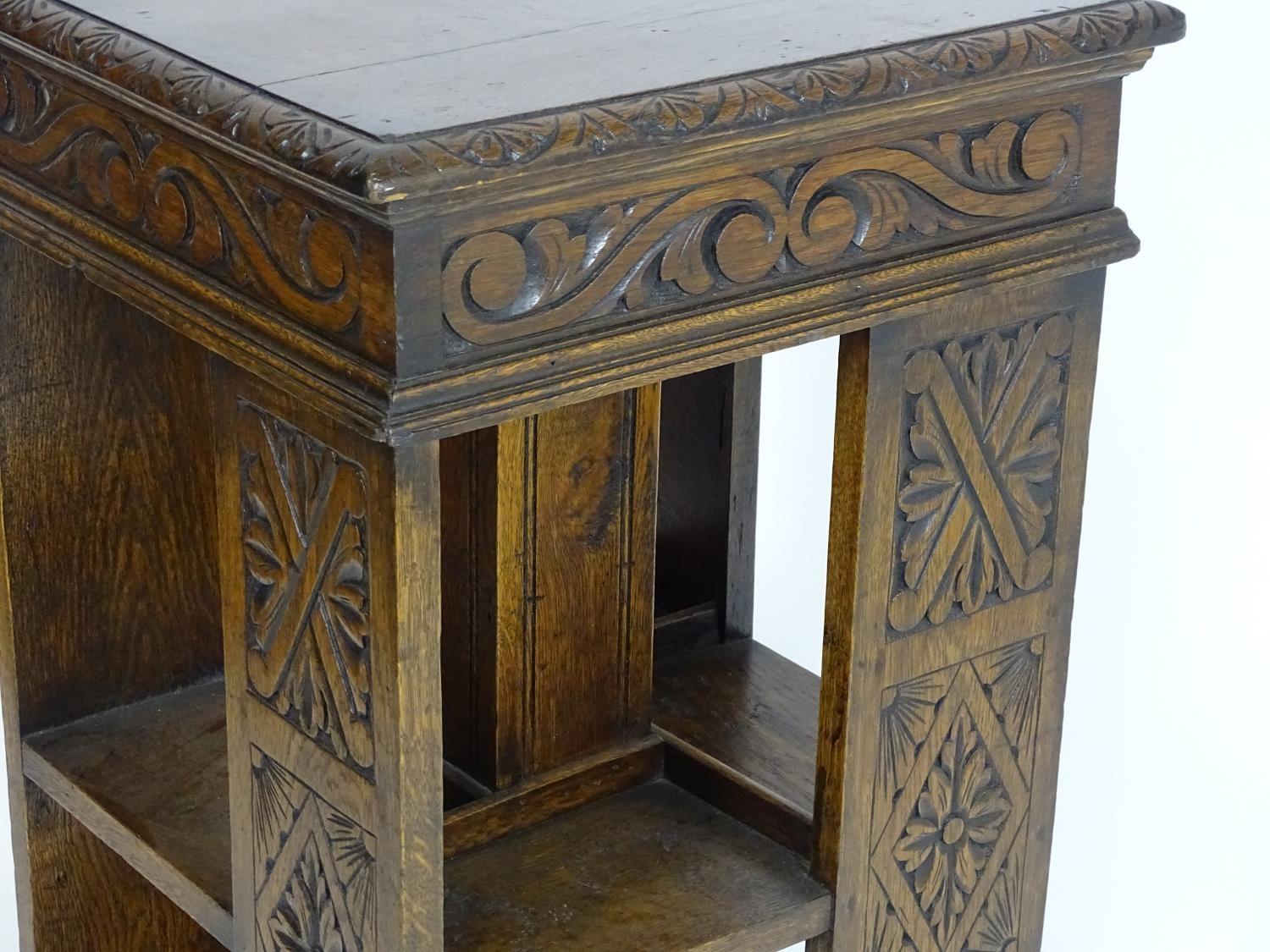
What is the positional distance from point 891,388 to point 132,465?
0.73m

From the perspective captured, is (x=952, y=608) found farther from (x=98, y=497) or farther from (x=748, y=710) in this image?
(x=98, y=497)

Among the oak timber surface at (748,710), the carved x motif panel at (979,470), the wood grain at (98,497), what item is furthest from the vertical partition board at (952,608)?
the wood grain at (98,497)

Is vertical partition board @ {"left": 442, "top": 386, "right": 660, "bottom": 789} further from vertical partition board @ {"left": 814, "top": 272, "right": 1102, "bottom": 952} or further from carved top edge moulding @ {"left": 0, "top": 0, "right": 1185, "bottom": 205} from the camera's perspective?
carved top edge moulding @ {"left": 0, "top": 0, "right": 1185, "bottom": 205}

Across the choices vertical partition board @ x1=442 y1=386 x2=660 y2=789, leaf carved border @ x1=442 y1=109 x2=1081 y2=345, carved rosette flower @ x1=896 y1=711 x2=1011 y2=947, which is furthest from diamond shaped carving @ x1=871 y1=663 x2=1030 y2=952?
leaf carved border @ x1=442 y1=109 x2=1081 y2=345

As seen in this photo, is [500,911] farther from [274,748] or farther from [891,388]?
[891,388]

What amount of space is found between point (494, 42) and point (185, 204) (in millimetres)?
235

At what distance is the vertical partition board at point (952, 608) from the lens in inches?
66.1

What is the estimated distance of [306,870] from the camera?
1.64 metres

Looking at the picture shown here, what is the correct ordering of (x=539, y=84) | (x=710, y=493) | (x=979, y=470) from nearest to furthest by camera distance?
(x=539, y=84) → (x=979, y=470) → (x=710, y=493)

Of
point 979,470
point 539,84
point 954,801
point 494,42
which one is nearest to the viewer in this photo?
point 539,84

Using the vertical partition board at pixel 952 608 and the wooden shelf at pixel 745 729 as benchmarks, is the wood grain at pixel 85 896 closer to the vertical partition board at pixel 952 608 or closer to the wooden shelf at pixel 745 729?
the wooden shelf at pixel 745 729

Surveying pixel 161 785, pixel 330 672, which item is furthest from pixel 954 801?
pixel 161 785

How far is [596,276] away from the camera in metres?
1.45

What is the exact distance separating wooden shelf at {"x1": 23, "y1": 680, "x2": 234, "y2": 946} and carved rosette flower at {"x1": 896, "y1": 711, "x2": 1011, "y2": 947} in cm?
54
